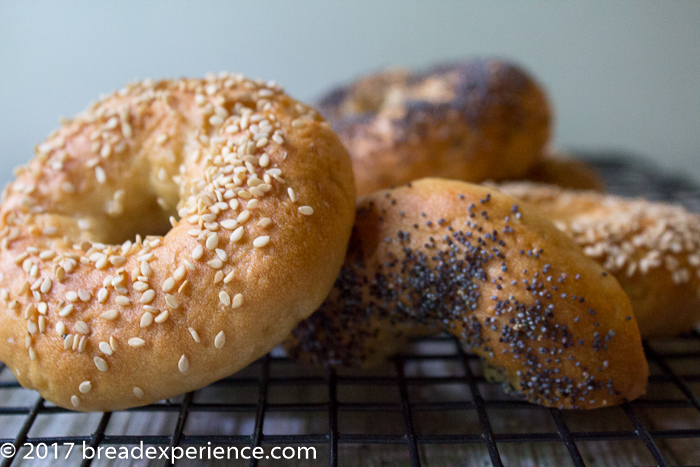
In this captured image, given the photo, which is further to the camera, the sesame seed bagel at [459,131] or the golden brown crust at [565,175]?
the golden brown crust at [565,175]

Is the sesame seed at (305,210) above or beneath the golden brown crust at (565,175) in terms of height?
above

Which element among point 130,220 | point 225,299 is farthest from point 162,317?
point 130,220

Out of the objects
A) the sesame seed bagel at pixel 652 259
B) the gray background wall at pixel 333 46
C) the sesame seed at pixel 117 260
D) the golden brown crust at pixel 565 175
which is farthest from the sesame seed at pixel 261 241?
the gray background wall at pixel 333 46

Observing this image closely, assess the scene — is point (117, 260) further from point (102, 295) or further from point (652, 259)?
point (652, 259)

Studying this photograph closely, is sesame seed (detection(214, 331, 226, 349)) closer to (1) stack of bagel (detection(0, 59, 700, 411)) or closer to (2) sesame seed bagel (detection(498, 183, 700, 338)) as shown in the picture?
(1) stack of bagel (detection(0, 59, 700, 411))

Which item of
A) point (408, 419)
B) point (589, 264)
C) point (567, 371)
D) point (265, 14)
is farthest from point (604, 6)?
point (408, 419)

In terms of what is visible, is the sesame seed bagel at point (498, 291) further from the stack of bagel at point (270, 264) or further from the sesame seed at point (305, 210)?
the sesame seed at point (305, 210)
